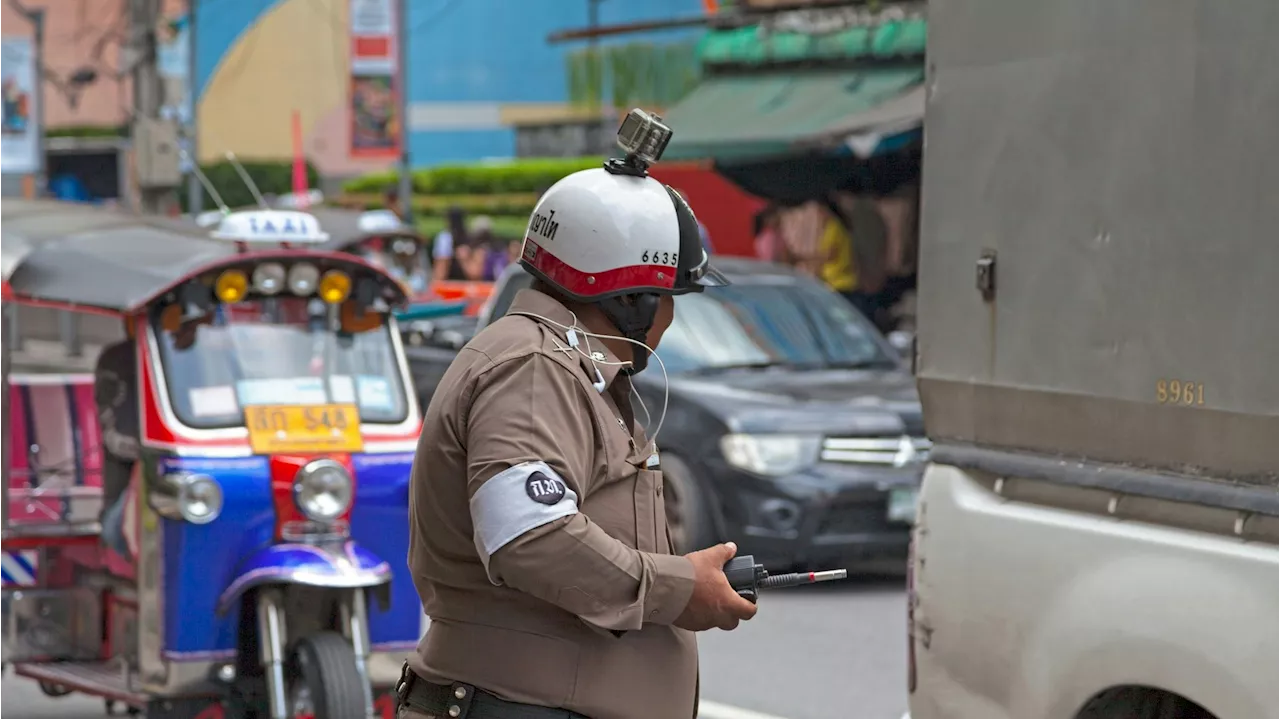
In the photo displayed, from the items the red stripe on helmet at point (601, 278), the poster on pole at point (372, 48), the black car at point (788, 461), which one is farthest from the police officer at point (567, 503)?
the poster on pole at point (372, 48)

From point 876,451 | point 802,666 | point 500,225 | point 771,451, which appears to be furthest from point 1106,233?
point 500,225

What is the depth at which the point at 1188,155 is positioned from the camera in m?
4.18

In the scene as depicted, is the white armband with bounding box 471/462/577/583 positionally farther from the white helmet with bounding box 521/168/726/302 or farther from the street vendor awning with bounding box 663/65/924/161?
the street vendor awning with bounding box 663/65/924/161

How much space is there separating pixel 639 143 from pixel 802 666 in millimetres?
5904

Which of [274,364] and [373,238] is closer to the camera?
[274,364]

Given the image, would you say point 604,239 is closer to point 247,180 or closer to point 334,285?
point 334,285

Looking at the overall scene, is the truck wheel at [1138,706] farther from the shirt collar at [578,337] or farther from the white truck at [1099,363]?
the shirt collar at [578,337]

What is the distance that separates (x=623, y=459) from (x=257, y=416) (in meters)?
3.70

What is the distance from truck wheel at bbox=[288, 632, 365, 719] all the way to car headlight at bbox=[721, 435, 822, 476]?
486cm

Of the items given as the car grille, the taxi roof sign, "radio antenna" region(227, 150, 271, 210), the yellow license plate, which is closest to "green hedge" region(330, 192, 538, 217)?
the taxi roof sign

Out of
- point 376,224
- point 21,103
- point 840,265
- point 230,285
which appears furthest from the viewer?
point 21,103

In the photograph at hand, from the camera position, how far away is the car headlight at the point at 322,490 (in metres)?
6.86

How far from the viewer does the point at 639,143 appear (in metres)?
3.80

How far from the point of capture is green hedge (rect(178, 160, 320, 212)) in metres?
44.3
